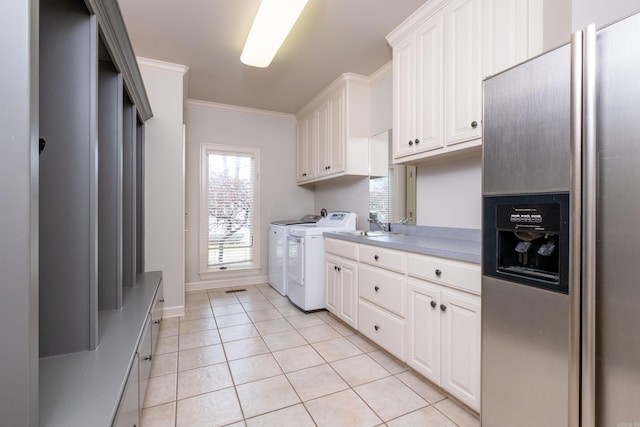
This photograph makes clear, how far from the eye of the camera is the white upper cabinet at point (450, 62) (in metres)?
1.66

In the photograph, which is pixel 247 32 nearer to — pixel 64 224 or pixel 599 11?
pixel 64 224

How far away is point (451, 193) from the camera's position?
7.83ft

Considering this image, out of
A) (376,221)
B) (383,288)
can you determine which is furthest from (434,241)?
(376,221)

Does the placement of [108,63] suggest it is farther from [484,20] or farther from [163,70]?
[484,20]

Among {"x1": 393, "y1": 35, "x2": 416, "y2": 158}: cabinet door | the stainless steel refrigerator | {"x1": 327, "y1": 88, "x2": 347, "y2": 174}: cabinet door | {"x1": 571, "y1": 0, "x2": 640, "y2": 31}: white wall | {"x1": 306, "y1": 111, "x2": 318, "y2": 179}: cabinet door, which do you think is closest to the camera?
the stainless steel refrigerator

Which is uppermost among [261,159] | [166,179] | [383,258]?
[261,159]

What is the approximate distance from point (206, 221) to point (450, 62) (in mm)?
3443

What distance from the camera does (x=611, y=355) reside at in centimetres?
92

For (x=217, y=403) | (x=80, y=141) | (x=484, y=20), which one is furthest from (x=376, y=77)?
(x=217, y=403)

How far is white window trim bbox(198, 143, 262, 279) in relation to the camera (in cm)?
409

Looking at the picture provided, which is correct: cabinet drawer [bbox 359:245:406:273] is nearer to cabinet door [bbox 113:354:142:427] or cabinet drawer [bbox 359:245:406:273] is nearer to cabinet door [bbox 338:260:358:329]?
cabinet door [bbox 338:260:358:329]

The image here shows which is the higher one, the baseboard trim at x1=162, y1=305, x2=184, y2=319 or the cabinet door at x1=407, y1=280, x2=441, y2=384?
the cabinet door at x1=407, y1=280, x2=441, y2=384

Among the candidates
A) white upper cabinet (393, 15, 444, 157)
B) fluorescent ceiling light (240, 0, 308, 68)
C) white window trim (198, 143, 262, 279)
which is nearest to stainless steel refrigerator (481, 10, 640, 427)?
white upper cabinet (393, 15, 444, 157)

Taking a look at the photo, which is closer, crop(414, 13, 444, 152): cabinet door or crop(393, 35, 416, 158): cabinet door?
crop(414, 13, 444, 152): cabinet door
